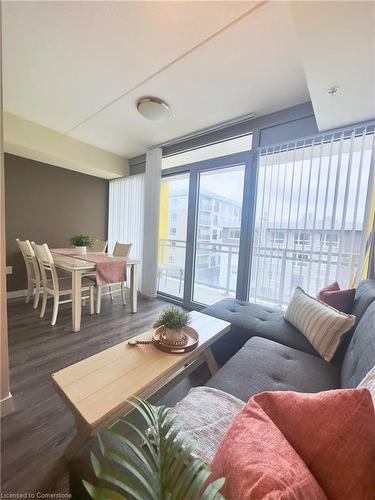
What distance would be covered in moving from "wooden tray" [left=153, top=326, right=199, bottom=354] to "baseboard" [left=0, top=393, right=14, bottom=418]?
3.31ft

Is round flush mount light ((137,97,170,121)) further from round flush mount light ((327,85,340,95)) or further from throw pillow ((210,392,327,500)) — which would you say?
throw pillow ((210,392,327,500))

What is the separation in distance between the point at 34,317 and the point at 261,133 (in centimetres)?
361

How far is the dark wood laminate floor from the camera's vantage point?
1.07m

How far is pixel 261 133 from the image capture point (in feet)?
8.32

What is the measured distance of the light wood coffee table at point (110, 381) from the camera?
0.86 metres

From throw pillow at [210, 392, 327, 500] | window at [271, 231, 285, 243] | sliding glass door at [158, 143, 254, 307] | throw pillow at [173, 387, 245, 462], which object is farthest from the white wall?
throw pillow at [210, 392, 327, 500]

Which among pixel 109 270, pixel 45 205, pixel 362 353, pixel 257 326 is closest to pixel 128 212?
pixel 45 205

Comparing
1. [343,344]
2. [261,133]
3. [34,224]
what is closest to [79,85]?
[261,133]

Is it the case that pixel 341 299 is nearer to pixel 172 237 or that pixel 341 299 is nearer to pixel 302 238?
pixel 302 238

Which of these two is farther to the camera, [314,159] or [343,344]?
[314,159]

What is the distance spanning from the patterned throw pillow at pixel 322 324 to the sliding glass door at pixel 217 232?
1.42 meters

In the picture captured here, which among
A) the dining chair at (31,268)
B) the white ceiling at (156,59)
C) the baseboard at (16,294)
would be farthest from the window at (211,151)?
the baseboard at (16,294)

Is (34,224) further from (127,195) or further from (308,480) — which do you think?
(308,480)

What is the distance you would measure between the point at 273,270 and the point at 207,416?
A: 6.25ft
